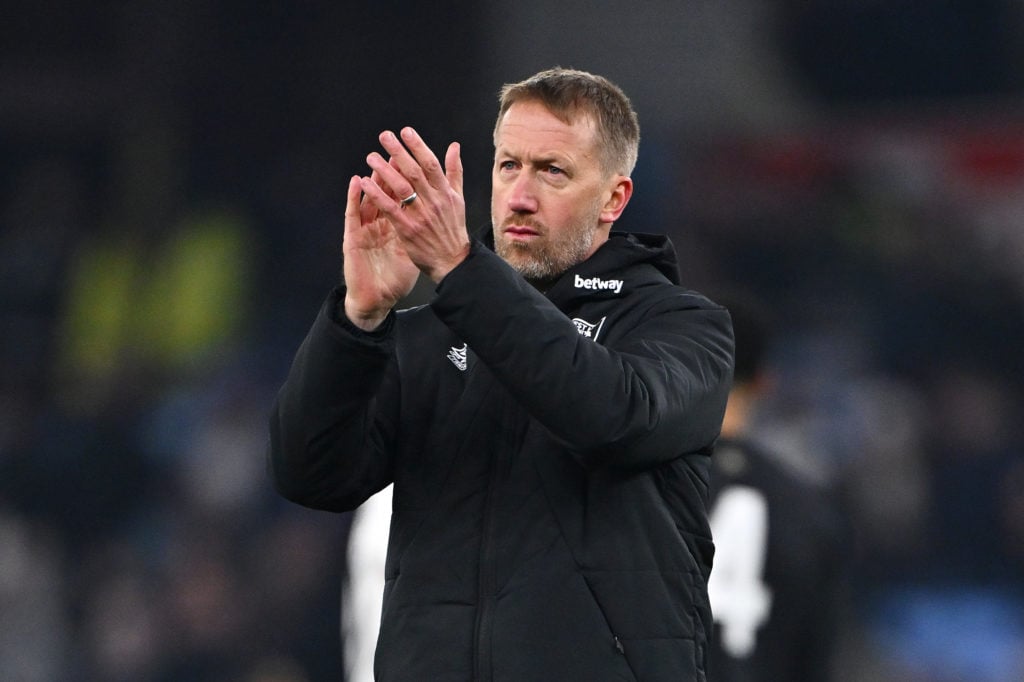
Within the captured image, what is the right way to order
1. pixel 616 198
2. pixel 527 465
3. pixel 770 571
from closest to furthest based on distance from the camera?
pixel 527 465, pixel 616 198, pixel 770 571

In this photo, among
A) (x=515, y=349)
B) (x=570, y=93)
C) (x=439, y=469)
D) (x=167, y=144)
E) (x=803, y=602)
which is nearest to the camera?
(x=515, y=349)

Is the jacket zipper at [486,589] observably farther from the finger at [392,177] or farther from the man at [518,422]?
the finger at [392,177]

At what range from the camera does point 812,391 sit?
8.17 m

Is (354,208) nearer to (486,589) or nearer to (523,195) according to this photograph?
(523,195)

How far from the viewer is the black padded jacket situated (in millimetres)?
2150

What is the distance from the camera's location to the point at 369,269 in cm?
226

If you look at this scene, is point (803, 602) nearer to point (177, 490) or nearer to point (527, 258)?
point (527, 258)

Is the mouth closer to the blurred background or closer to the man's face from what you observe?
the man's face

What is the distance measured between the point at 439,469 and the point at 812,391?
6.05 m

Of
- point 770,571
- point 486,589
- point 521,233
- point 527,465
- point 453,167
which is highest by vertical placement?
point 453,167

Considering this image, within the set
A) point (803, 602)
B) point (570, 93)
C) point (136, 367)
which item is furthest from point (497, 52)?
point (570, 93)

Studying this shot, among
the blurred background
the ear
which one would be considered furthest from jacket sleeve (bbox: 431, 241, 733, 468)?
the blurred background

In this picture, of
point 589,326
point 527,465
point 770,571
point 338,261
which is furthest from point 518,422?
point 338,261

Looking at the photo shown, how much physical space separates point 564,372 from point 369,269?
0.31 metres
